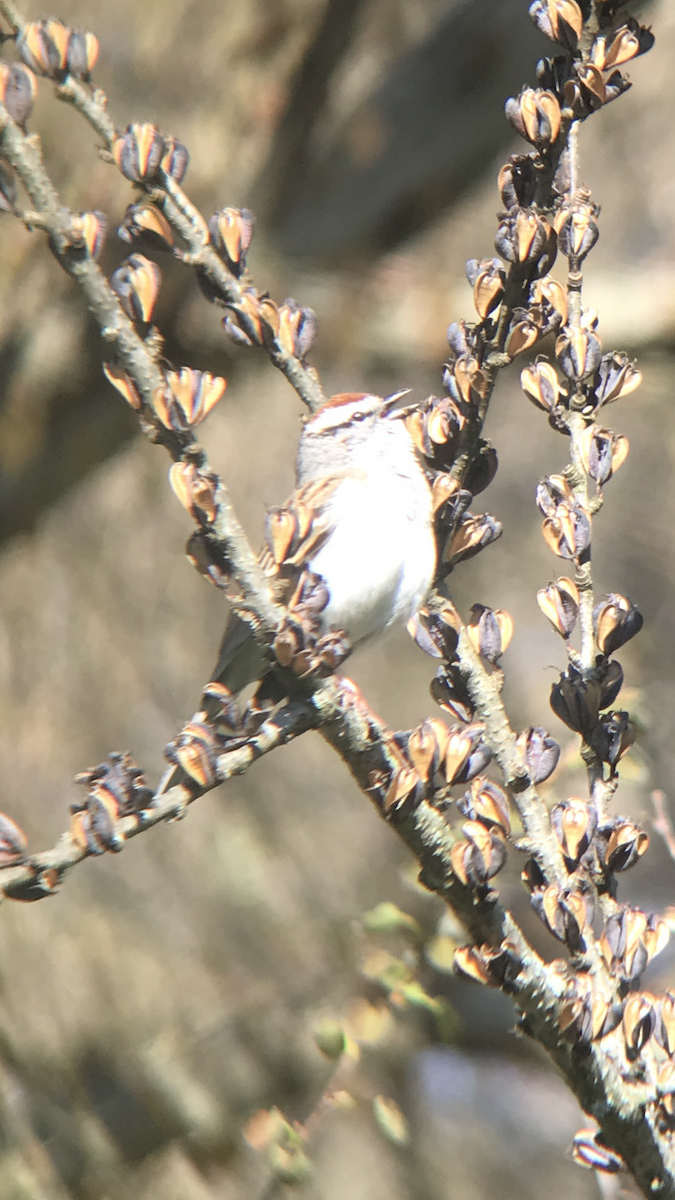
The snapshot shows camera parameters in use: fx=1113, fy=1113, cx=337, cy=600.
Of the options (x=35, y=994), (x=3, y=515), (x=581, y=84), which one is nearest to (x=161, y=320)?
(x=3, y=515)

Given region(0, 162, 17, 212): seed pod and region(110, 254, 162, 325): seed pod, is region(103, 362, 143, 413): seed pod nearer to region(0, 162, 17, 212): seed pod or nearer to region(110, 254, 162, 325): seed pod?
region(110, 254, 162, 325): seed pod

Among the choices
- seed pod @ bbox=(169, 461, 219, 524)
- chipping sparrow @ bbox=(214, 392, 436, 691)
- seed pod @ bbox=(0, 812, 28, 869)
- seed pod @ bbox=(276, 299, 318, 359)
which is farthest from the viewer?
chipping sparrow @ bbox=(214, 392, 436, 691)

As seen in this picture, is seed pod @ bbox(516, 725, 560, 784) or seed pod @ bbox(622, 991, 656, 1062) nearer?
seed pod @ bbox(622, 991, 656, 1062)

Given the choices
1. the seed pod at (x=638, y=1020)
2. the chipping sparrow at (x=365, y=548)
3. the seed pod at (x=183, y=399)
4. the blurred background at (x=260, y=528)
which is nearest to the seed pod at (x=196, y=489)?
the seed pod at (x=183, y=399)

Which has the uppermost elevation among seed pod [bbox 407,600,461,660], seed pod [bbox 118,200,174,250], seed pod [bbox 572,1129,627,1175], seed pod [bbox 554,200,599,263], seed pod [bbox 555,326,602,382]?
seed pod [bbox 118,200,174,250]

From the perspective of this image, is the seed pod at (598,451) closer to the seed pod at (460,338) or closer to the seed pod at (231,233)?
the seed pod at (460,338)

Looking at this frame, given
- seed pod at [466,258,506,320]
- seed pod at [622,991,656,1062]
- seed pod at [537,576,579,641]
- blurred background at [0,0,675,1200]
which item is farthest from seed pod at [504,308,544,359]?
blurred background at [0,0,675,1200]
